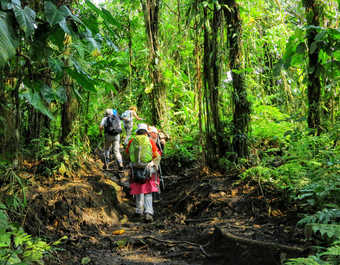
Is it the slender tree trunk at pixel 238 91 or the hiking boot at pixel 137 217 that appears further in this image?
the hiking boot at pixel 137 217

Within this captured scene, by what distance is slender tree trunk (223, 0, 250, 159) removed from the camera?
5500mm

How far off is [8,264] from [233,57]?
480 centimetres

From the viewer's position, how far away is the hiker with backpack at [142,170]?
5789 millimetres

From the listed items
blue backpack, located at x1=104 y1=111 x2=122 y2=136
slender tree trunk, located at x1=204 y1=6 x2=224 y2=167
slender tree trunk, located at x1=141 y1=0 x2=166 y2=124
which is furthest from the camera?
slender tree trunk, located at x1=141 y1=0 x2=166 y2=124

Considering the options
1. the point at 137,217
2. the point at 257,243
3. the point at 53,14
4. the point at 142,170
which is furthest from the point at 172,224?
the point at 53,14

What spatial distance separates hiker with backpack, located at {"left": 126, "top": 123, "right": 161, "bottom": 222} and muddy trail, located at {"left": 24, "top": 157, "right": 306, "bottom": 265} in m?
0.34

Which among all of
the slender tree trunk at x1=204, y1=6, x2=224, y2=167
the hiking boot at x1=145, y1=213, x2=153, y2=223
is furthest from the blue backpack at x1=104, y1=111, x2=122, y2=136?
the hiking boot at x1=145, y1=213, x2=153, y2=223

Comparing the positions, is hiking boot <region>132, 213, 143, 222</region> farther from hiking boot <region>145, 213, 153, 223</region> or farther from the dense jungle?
hiking boot <region>145, 213, 153, 223</region>

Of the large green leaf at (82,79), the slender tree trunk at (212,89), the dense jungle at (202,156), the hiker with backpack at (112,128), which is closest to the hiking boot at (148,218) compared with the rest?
the dense jungle at (202,156)

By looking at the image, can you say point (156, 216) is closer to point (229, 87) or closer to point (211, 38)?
point (229, 87)

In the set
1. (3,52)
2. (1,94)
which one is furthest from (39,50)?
(1,94)

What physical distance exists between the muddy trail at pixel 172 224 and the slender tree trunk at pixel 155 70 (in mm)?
3454

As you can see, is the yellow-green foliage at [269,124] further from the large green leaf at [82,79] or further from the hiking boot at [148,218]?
the large green leaf at [82,79]

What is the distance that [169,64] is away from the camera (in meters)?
10.2
